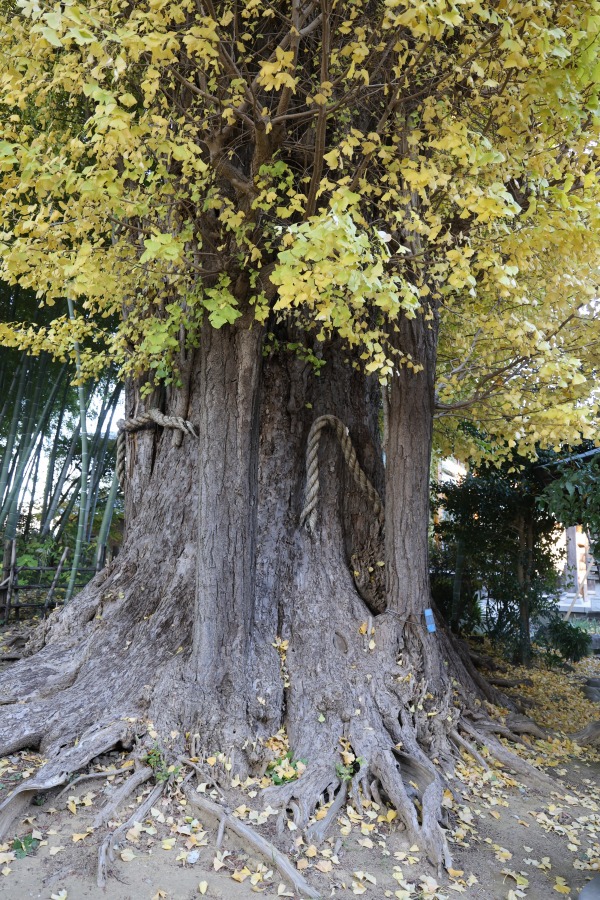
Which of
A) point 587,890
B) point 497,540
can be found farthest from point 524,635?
point 587,890

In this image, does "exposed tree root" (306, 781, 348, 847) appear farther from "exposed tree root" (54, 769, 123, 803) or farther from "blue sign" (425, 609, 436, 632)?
"blue sign" (425, 609, 436, 632)

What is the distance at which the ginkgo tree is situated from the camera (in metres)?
3.82

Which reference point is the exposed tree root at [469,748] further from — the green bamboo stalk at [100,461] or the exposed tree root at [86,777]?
the green bamboo stalk at [100,461]

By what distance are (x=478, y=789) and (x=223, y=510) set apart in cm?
261

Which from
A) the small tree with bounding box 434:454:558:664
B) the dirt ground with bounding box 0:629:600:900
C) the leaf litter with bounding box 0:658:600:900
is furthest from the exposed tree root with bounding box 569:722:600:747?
the small tree with bounding box 434:454:558:664

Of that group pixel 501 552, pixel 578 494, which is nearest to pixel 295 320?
pixel 578 494

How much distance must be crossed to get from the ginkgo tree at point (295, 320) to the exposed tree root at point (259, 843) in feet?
1.19

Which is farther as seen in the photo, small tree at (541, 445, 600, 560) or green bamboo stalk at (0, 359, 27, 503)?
green bamboo stalk at (0, 359, 27, 503)

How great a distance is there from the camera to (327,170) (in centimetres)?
529

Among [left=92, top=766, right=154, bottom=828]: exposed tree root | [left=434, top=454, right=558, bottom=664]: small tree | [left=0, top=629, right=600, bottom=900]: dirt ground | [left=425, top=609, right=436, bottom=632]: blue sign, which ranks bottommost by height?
[left=0, top=629, right=600, bottom=900]: dirt ground

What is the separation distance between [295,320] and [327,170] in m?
1.29

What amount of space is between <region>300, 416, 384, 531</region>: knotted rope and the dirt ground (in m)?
→ 2.16

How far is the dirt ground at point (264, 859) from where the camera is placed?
3.22m

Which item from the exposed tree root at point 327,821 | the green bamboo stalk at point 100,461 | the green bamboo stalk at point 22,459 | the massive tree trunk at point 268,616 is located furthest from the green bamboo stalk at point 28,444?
the exposed tree root at point 327,821
